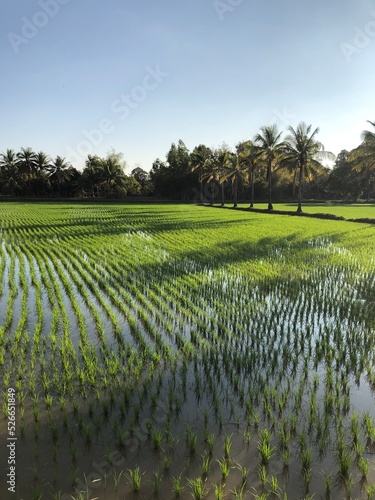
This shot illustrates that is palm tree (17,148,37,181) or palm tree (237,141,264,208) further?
palm tree (17,148,37,181)

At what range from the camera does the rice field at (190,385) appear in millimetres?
2914

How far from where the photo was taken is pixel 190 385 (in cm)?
423

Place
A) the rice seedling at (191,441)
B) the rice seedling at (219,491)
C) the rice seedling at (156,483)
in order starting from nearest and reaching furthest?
the rice seedling at (219,491), the rice seedling at (156,483), the rice seedling at (191,441)

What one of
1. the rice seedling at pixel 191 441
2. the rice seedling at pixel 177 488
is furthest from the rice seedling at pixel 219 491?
the rice seedling at pixel 191 441

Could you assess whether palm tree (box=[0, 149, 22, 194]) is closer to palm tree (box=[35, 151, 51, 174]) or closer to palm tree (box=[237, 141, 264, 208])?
palm tree (box=[35, 151, 51, 174])

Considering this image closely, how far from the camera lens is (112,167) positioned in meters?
62.2

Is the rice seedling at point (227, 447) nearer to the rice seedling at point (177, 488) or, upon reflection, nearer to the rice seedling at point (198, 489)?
the rice seedling at point (198, 489)

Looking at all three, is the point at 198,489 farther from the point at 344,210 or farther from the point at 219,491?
the point at 344,210

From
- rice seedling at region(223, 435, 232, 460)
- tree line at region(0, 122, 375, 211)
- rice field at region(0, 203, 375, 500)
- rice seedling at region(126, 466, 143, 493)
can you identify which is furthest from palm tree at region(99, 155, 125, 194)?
rice seedling at region(126, 466, 143, 493)

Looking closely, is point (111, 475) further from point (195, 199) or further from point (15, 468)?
point (195, 199)

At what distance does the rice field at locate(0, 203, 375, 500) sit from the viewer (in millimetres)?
2914

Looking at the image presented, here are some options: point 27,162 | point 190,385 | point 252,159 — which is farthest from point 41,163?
point 190,385

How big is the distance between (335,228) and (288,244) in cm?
703

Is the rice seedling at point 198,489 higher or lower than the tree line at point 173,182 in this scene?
lower
